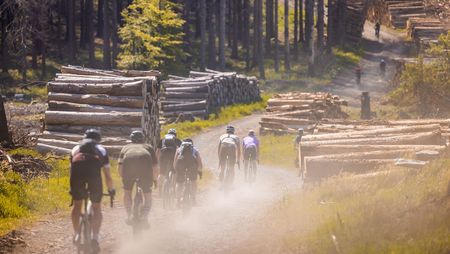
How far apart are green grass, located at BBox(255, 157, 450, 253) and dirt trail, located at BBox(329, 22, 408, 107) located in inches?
1202

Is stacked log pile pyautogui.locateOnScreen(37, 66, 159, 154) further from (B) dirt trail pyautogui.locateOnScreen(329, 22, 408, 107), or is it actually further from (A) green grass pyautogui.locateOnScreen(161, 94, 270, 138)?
(B) dirt trail pyautogui.locateOnScreen(329, 22, 408, 107)

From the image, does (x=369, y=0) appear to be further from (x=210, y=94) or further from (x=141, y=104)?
(x=141, y=104)

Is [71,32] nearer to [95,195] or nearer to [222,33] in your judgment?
[222,33]

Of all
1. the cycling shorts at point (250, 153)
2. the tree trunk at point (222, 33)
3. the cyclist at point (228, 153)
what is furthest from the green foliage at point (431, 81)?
the tree trunk at point (222, 33)

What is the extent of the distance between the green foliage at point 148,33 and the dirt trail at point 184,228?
26781mm

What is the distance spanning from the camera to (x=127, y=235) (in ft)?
45.8

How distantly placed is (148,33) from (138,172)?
117 feet

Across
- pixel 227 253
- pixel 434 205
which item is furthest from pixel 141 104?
pixel 434 205

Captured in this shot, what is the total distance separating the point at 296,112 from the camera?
35.7 metres

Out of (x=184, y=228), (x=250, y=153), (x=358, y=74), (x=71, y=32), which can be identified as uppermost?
(x=71, y=32)

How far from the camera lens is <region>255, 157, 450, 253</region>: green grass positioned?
34.1 ft

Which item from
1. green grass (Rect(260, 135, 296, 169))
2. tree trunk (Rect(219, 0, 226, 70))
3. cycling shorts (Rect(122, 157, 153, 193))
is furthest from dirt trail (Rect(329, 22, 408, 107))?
cycling shorts (Rect(122, 157, 153, 193))

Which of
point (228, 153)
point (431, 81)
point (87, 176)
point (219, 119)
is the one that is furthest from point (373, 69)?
point (87, 176)

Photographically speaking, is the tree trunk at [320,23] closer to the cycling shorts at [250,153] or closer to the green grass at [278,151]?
the green grass at [278,151]
